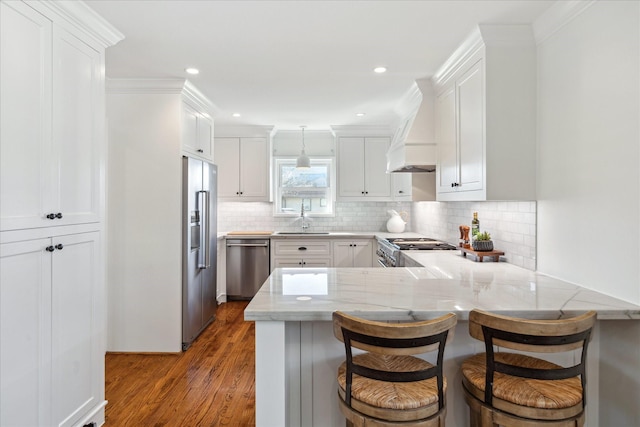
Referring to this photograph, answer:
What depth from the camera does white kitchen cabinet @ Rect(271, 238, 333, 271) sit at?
5.09m

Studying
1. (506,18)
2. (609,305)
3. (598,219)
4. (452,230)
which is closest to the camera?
(609,305)

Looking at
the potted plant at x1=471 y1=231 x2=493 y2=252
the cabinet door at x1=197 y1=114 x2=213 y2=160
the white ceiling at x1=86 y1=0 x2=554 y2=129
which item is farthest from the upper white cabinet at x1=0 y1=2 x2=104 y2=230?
the potted plant at x1=471 y1=231 x2=493 y2=252

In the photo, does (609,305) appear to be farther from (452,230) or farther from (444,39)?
(452,230)

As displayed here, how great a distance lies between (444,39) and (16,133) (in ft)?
8.26

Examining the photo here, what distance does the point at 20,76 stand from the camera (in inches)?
67.4

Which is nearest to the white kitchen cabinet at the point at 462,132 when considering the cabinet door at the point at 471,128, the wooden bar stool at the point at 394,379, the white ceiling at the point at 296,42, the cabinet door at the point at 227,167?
the cabinet door at the point at 471,128

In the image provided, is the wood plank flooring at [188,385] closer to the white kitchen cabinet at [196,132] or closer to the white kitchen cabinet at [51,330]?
the white kitchen cabinet at [51,330]

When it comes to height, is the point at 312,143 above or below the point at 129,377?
above

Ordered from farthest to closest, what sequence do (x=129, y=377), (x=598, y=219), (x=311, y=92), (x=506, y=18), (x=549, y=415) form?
(x=311, y=92) < (x=129, y=377) < (x=506, y=18) < (x=598, y=219) < (x=549, y=415)

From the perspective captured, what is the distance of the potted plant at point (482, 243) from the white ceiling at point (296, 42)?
142cm

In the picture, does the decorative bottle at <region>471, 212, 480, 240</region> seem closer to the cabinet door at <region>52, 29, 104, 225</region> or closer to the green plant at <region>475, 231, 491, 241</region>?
the green plant at <region>475, 231, 491, 241</region>

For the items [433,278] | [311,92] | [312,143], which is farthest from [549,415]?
[312,143]

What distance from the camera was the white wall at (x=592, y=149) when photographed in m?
1.67

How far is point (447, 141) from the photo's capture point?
10.0 ft
